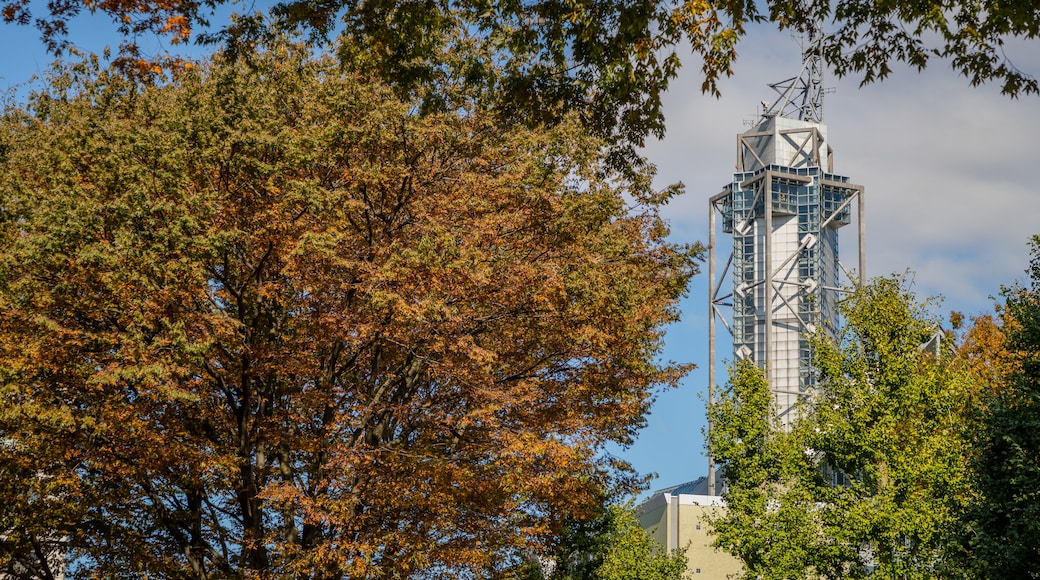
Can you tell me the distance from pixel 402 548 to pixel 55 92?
442 inches

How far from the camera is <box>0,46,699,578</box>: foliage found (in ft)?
60.4

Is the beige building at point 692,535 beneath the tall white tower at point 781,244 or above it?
beneath

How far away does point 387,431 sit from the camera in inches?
920

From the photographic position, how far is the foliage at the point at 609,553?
3194cm

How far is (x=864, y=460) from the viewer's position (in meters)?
26.6

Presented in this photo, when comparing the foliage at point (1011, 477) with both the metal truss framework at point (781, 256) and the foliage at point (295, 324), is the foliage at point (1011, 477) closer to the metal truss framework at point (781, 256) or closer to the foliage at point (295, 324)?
the foliage at point (295, 324)

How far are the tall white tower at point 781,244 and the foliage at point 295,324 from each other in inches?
2226

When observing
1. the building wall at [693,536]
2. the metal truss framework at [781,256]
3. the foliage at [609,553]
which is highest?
the metal truss framework at [781,256]

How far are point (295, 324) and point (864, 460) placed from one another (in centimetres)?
1358

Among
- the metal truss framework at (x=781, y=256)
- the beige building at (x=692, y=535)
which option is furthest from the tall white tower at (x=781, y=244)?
the beige building at (x=692, y=535)

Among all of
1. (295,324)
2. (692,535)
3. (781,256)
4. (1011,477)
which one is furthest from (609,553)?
(781,256)

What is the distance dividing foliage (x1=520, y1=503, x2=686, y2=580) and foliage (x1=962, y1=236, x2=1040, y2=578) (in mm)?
9154

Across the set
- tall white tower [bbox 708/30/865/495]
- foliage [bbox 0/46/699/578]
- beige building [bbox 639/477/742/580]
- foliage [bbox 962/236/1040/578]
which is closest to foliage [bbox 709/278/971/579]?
foliage [bbox 962/236/1040/578]

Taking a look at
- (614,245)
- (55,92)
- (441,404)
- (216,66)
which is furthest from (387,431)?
(55,92)
